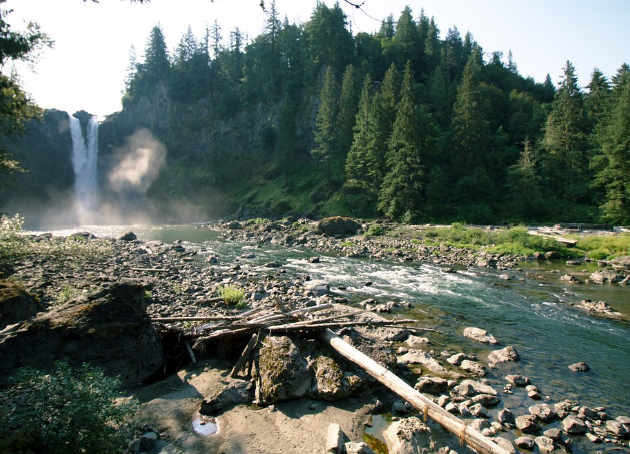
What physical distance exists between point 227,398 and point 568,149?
50.4 m

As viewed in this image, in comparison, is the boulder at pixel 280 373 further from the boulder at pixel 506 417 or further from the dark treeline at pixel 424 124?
the dark treeline at pixel 424 124

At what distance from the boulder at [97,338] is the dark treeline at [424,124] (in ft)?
110

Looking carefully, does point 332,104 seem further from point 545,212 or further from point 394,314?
point 394,314

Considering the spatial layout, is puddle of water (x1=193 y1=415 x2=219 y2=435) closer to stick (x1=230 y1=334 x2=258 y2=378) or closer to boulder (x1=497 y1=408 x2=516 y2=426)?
stick (x1=230 y1=334 x2=258 y2=378)

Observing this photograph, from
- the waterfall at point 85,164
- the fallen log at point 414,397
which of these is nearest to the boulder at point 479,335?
the fallen log at point 414,397

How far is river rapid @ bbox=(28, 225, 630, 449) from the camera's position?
24.3ft

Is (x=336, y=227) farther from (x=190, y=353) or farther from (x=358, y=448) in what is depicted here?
(x=358, y=448)

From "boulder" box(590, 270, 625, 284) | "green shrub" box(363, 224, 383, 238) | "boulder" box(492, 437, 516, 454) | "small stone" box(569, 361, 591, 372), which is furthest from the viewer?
"green shrub" box(363, 224, 383, 238)

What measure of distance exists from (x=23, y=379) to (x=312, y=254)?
22.0 metres

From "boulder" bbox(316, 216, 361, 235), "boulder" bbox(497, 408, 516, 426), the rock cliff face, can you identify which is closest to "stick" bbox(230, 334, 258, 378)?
"boulder" bbox(497, 408, 516, 426)

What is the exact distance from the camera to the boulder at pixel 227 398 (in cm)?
596

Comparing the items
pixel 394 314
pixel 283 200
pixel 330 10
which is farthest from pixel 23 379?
pixel 330 10

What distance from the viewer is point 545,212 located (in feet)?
117

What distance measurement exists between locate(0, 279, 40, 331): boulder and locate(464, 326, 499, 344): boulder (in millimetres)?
11379
